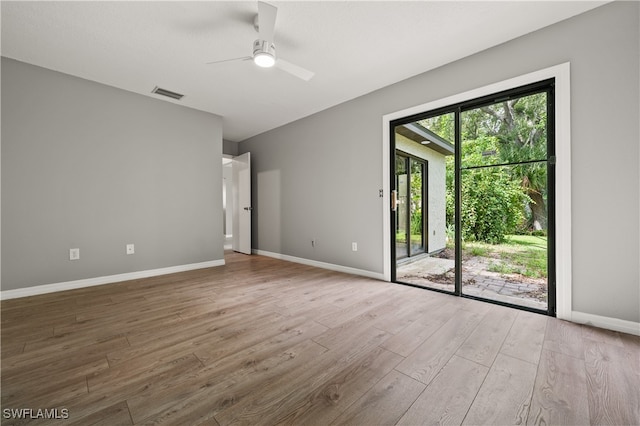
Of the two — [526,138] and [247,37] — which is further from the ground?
[247,37]

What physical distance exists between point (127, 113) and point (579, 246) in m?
5.14

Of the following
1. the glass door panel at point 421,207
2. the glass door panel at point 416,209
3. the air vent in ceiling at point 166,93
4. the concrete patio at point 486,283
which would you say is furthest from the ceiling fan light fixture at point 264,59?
the glass door panel at point 416,209

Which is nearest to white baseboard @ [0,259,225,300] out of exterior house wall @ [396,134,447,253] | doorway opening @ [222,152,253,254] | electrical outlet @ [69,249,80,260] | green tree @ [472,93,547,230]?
electrical outlet @ [69,249,80,260]

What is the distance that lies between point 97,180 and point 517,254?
16.2 ft

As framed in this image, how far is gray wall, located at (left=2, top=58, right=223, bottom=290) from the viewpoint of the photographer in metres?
2.79

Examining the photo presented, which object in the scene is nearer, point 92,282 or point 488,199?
point 488,199

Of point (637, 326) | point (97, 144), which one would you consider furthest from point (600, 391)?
point (97, 144)

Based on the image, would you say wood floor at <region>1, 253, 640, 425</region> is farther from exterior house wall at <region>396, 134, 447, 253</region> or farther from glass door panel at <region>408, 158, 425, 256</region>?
glass door panel at <region>408, 158, 425, 256</region>

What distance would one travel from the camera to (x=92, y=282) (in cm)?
319

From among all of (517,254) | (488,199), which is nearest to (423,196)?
(488,199)

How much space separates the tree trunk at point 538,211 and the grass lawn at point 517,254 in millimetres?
111

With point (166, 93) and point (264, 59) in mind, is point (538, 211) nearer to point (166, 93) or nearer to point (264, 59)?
point (264, 59)

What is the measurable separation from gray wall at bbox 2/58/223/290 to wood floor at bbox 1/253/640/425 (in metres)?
0.68

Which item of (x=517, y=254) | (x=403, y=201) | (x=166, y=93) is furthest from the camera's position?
(x=403, y=201)
